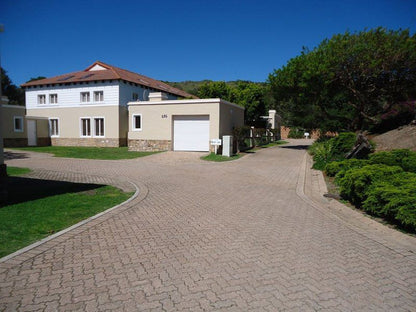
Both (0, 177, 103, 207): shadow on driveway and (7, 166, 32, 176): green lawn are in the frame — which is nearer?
(0, 177, 103, 207): shadow on driveway

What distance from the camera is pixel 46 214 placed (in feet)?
19.6

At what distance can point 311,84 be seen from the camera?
70.9 ft

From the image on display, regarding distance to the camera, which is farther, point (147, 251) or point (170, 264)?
point (147, 251)

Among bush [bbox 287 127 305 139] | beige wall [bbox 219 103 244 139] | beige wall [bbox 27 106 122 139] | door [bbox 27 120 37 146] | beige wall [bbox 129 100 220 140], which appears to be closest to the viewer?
beige wall [bbox 129 100 220 140]

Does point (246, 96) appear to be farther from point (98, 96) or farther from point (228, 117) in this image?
point (98, 96)

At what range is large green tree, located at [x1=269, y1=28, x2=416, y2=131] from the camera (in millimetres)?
18391

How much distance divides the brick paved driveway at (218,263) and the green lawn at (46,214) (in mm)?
446

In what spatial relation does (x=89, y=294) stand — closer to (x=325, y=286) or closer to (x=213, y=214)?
(x=325, y=286)

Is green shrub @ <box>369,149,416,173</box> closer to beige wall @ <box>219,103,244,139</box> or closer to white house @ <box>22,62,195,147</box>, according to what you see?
beige wall @ <box>219,103,244,139</box>

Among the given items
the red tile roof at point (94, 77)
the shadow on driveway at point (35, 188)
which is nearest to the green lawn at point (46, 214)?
the shadow on driveway at point (35, 188)

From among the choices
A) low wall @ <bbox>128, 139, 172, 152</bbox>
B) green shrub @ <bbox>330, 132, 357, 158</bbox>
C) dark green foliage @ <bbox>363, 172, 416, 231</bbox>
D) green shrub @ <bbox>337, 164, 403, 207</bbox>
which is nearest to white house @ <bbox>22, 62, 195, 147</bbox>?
low wall @ <bbox>128, 139, 172, 152</bbox>

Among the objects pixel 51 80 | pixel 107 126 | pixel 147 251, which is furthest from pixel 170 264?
pixel 51 80

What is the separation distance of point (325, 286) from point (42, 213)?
541 centimetres

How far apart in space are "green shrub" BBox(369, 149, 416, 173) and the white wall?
21.9m
